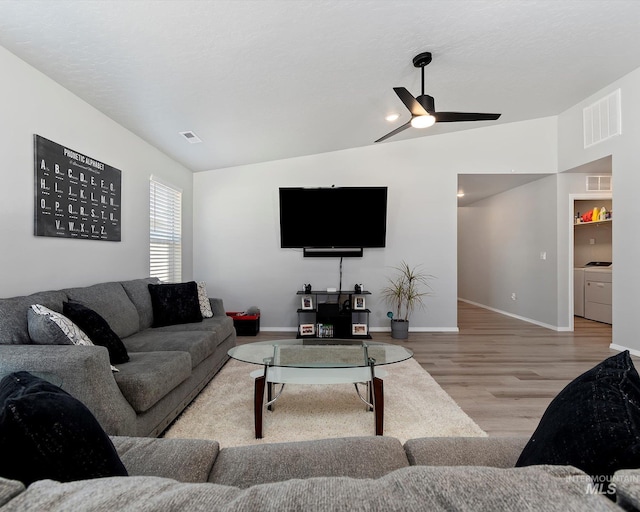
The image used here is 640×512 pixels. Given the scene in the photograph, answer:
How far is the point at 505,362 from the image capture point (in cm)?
357

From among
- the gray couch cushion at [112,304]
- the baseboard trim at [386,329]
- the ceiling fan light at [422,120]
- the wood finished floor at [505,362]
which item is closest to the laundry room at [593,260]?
the wood finished floor at [505,362]

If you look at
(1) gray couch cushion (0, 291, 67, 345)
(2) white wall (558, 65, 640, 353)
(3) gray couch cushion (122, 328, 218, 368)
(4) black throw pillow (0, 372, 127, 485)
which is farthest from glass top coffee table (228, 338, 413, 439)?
(2) white wall (558, 65, 640, 353)

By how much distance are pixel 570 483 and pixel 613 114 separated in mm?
5393

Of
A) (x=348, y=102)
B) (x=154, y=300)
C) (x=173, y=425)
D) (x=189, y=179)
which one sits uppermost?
(x=348, y=102)

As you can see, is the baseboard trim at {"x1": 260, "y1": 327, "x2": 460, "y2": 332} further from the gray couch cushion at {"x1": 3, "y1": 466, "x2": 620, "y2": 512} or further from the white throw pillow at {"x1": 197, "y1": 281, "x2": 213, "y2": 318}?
the gray couch cushion at {"x1": 3, "y1": 466, "x2": 620, "y2": 512}

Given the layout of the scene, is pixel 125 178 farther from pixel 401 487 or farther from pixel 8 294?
pixel 401 487

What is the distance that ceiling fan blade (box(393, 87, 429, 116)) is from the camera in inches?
106

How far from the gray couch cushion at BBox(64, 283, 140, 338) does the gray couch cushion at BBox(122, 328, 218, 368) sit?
0.11 m

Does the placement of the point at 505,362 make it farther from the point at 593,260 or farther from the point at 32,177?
the point at 593,260

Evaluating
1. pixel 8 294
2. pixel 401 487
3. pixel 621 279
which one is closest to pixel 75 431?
pixel 401 487

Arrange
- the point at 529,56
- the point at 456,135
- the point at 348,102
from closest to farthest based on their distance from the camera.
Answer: the point at 529,56 → the point at 348,102 → the point at 456,135

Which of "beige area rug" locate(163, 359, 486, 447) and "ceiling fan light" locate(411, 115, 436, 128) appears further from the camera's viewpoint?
"ceiling fan light" locate(411, 115, 436, 128)

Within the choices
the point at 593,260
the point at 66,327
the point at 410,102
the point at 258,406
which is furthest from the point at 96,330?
the point at 593,260

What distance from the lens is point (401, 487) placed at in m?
0.43
